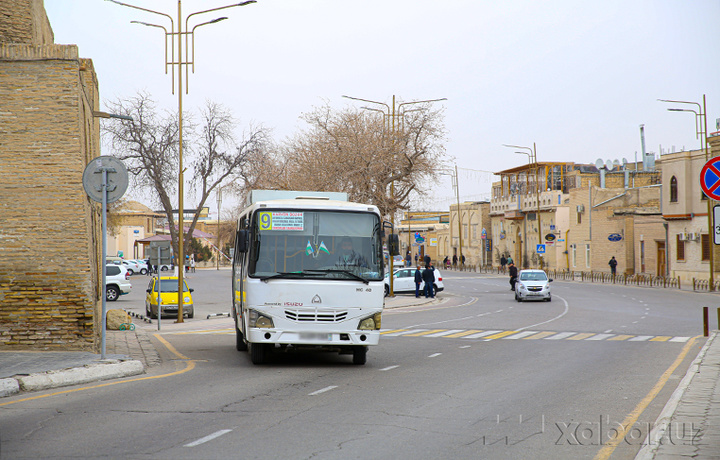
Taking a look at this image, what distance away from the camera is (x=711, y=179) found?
13.5 meters

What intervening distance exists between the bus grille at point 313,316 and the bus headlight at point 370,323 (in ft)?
1.53

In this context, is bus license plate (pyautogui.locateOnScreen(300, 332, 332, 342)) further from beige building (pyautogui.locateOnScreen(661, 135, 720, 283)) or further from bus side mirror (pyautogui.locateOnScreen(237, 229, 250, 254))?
beige building (pyautogui.locateOnScreen(661, 135, 720, 283))

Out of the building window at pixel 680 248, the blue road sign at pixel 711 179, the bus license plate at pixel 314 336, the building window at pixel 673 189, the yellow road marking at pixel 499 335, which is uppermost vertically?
the building window at pixel 673 189

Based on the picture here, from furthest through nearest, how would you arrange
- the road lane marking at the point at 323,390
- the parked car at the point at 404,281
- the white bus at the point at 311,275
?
the parked car at the point at 404,281 → the white bus at the point at 311,275 → the road lane marking at the point at 323,390

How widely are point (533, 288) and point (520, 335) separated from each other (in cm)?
1768

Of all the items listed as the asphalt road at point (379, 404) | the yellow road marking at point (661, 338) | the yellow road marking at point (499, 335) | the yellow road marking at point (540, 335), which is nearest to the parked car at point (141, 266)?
the asphalt road at point (379, 404)

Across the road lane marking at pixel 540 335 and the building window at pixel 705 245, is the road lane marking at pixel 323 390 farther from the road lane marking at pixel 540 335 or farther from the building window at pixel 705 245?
the building window at pixel 705 245

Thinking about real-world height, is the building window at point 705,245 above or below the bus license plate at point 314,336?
above

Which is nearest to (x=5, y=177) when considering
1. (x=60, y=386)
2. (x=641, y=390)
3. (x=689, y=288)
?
(x=60, y=386)

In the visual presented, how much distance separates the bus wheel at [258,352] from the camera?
46.0ft

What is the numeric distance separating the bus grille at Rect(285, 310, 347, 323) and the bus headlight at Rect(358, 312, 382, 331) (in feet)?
1.53

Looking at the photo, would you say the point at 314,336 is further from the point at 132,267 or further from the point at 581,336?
the point at 132,267

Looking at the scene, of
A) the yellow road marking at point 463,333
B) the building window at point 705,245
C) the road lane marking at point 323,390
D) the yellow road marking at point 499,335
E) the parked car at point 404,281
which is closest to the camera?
the road lane marking at point 323,390

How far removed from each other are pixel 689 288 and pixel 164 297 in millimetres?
32313
